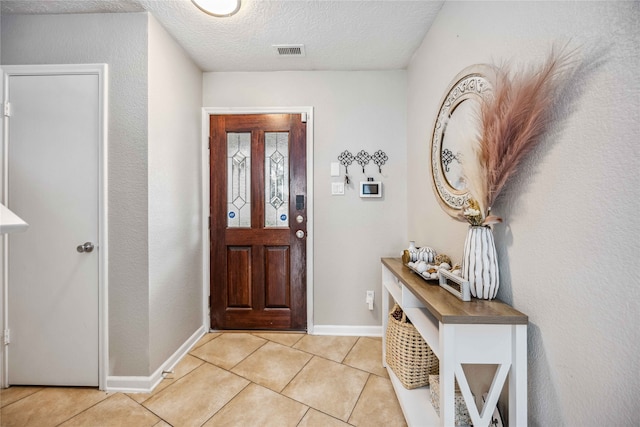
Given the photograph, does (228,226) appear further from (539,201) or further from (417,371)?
(539,201)

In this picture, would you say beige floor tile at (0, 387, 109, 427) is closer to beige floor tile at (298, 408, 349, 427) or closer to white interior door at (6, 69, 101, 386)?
white interior door at (6, 69, 101, 386)

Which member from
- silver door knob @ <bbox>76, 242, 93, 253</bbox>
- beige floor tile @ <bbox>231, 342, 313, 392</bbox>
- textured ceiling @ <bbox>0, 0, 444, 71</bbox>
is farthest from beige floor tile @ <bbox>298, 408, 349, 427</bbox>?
textured ceiling @ <bbox>0, 0, 444, 71</bbox>

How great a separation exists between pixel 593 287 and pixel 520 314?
23 cm

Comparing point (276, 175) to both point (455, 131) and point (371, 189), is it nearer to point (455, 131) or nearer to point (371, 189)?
point (371, 189)

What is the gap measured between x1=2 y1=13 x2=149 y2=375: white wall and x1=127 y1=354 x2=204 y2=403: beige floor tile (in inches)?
5.0

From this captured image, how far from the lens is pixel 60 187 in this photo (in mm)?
1594

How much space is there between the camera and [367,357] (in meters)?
1.94

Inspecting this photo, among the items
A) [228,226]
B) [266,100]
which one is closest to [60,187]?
[228,226]

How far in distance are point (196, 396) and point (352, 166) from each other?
2062 millimetres

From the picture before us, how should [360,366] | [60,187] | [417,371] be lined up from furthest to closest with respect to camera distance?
[360,366]
[60,187]
[417,371]

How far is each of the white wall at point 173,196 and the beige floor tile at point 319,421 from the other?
1076 mm

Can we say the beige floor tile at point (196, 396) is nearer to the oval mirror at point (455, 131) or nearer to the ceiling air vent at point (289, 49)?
the oval mirror at point (455, 131)

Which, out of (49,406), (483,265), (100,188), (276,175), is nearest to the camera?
(483,265)

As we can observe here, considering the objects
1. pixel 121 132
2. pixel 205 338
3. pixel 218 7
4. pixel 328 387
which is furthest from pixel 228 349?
pixel 218 7
